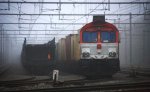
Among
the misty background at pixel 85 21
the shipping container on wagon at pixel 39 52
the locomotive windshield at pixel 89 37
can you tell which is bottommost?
the shipping container on wagon at pixel 39 52

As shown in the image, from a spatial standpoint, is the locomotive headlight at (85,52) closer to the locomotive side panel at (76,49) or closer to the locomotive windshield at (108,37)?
the locomotive side panel at (76,49)

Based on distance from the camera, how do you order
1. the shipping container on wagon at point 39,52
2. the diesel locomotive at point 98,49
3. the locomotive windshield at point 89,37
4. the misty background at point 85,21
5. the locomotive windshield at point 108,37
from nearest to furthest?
the diesel locomotive at point 98,49 < the locomotive windshield at point 89,37 < the locomotive windshield at point 108,37 < the shipping container on wagon at point 39,52 < the misty background at point 85,21

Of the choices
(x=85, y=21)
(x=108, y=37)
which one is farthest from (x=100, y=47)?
(x=85, y=21)

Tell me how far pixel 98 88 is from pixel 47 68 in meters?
10.7

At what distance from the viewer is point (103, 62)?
18.0 m

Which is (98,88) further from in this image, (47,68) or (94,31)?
(47,68)

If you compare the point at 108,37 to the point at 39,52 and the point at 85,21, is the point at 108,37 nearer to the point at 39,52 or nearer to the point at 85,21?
the point at 39,52

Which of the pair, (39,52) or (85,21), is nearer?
(39,52)

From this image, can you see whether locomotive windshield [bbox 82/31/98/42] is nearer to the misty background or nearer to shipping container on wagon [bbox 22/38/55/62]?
shipping container on wagon [bbox 22/38/55/62]

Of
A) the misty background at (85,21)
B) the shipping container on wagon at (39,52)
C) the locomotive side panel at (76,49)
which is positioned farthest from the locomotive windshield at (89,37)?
the misty background at (85,21)

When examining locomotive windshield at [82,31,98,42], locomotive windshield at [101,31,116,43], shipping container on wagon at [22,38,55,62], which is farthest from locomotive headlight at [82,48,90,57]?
shipping container on wagon at [22,38,55,62]

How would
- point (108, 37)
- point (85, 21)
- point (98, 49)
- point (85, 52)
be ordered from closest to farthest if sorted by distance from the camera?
point (85, 52)
point (98, 49)
point (108, 37)
point (85, 21)

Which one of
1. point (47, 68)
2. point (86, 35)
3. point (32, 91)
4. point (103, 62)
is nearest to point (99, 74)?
point (103, 62)

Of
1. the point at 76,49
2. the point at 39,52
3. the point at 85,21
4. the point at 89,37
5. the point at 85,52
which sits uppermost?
the point at 85,21
